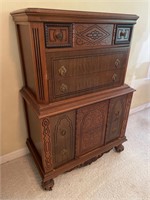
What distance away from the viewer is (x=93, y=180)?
4.64 feet

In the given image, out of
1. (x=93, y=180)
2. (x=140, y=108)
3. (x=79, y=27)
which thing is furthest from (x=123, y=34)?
(x=140, y=108)

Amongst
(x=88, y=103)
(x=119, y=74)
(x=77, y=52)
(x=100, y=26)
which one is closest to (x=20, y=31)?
(x=77, y=52)

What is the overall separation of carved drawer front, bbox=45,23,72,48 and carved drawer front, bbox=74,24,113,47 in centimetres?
5

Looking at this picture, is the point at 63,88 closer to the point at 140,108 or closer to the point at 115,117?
the point at 115,117

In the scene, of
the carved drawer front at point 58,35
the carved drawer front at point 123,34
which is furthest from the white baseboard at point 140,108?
the carved drawer front at point 58,35

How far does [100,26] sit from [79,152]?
3.23 feet

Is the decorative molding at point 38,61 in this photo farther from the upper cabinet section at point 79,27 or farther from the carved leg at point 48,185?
the carved leg at point 48,185

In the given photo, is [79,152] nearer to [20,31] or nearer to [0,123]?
[0,123]

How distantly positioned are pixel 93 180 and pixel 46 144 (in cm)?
61

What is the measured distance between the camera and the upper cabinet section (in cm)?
83

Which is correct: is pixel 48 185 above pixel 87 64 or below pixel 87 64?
below

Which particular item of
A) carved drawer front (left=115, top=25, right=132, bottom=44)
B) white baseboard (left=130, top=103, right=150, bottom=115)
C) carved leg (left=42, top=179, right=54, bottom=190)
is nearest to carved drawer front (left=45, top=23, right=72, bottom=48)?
carved drawer front (left=115, top=25, right=132, bottom=44)

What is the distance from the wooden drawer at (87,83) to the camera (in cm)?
105

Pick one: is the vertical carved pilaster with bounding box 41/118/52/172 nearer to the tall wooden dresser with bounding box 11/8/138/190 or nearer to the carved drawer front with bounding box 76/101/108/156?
the tall wooden dresser with bounding box 11/8/138/190
